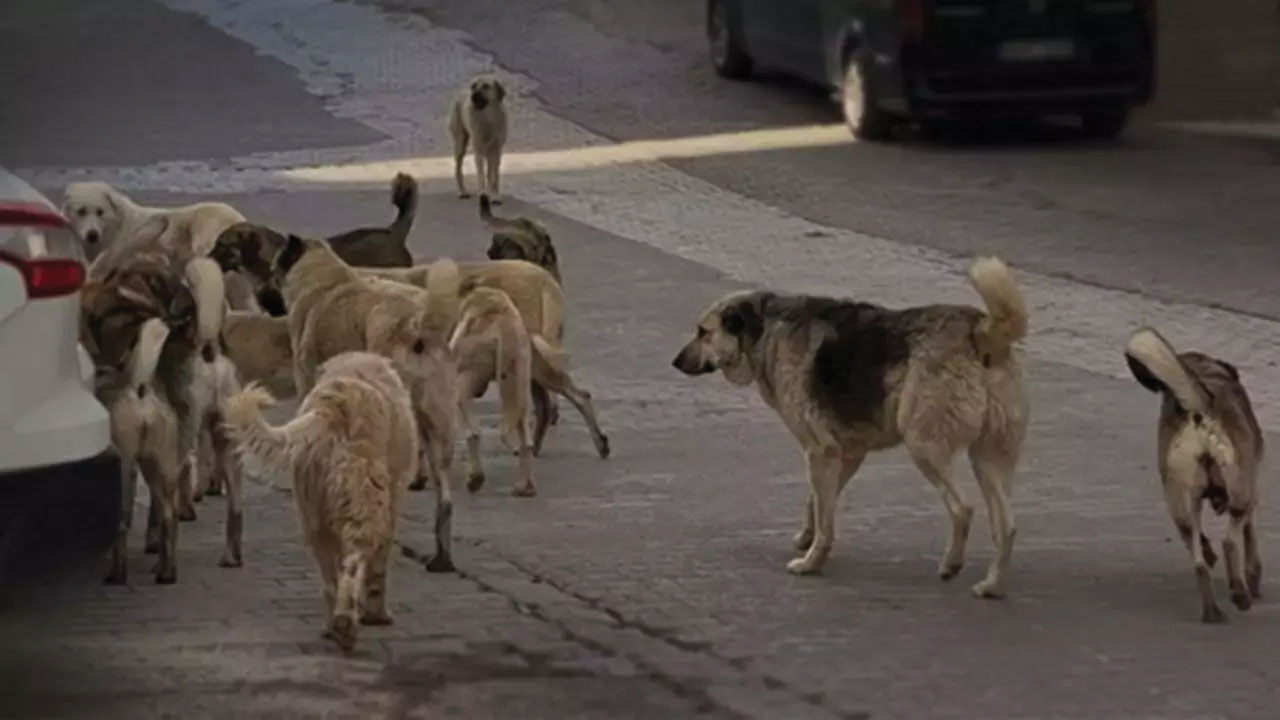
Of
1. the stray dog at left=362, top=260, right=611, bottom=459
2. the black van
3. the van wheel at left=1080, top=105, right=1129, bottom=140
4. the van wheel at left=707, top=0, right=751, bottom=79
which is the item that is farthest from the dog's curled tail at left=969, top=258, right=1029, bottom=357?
the van wheel at left=707, top=0, right=751, bottom=79

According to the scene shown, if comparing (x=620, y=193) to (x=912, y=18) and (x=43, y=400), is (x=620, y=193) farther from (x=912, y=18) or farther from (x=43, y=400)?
(x=43, y=400)

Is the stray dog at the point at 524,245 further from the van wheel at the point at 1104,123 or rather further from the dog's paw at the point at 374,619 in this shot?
the van wheel at the point at 1104,123

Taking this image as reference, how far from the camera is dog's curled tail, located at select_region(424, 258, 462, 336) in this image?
29.8ft

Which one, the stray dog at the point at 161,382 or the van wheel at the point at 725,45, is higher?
the stray dog at the point at 161,382

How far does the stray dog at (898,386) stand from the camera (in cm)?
850

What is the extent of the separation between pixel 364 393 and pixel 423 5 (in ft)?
72.5

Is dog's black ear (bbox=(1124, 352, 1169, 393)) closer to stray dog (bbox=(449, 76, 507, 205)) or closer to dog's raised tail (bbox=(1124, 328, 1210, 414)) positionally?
dog's raised tail (bbox=(1124, 328, 1210, 414))

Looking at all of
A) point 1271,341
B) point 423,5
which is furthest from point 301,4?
point 1271,341

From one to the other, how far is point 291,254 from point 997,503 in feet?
9.84

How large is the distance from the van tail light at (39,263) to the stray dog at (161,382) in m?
1.34

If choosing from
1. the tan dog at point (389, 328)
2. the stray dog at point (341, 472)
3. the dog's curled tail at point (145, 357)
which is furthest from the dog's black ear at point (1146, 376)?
the dog's curled tail at point (145, 357)

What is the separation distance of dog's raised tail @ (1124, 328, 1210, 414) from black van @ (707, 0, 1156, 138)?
11881mm

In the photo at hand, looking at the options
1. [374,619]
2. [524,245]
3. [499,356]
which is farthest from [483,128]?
[374,619]

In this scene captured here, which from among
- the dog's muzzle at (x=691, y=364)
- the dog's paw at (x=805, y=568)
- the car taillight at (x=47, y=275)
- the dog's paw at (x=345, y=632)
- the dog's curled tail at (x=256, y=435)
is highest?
the car taillight at (x=47, y=275)
